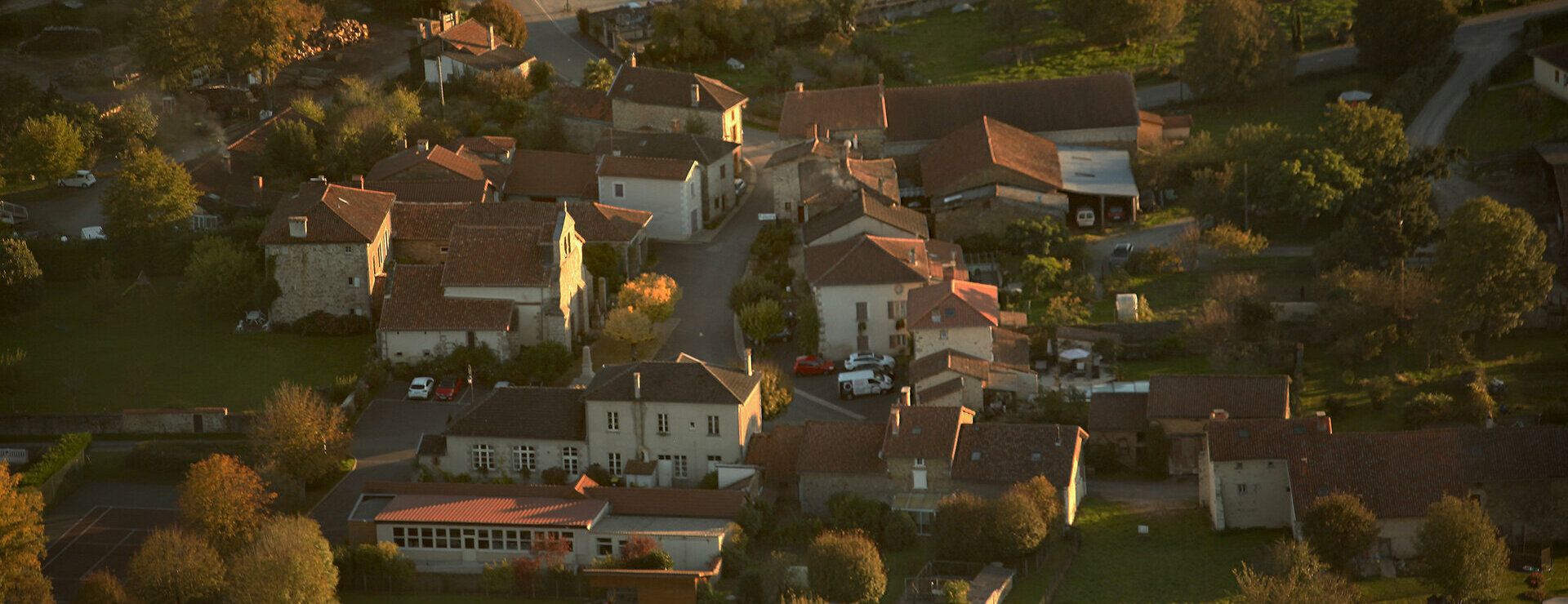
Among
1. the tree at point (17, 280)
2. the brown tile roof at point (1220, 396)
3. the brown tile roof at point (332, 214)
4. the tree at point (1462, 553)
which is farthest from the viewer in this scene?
the tree at point (17, 280)

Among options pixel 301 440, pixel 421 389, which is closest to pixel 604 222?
pixel 421 389

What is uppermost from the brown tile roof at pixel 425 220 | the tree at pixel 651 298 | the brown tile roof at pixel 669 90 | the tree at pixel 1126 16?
the tree at pixel 1126 16

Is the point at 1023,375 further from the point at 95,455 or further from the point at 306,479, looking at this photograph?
the point at 95,455

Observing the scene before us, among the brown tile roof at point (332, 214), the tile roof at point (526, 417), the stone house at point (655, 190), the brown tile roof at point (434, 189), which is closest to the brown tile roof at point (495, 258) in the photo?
the brown tile roof at point (332, 214)

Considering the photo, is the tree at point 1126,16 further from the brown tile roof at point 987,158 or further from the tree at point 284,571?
the tree at point 284,571

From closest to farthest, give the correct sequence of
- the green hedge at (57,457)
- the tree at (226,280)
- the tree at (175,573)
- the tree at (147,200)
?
the tree at (175,573), the green hedge at (57,457), the tree at (226,280), the tree at (147,200)

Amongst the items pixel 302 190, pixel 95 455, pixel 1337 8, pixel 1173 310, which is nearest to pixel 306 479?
pixel 95 455
